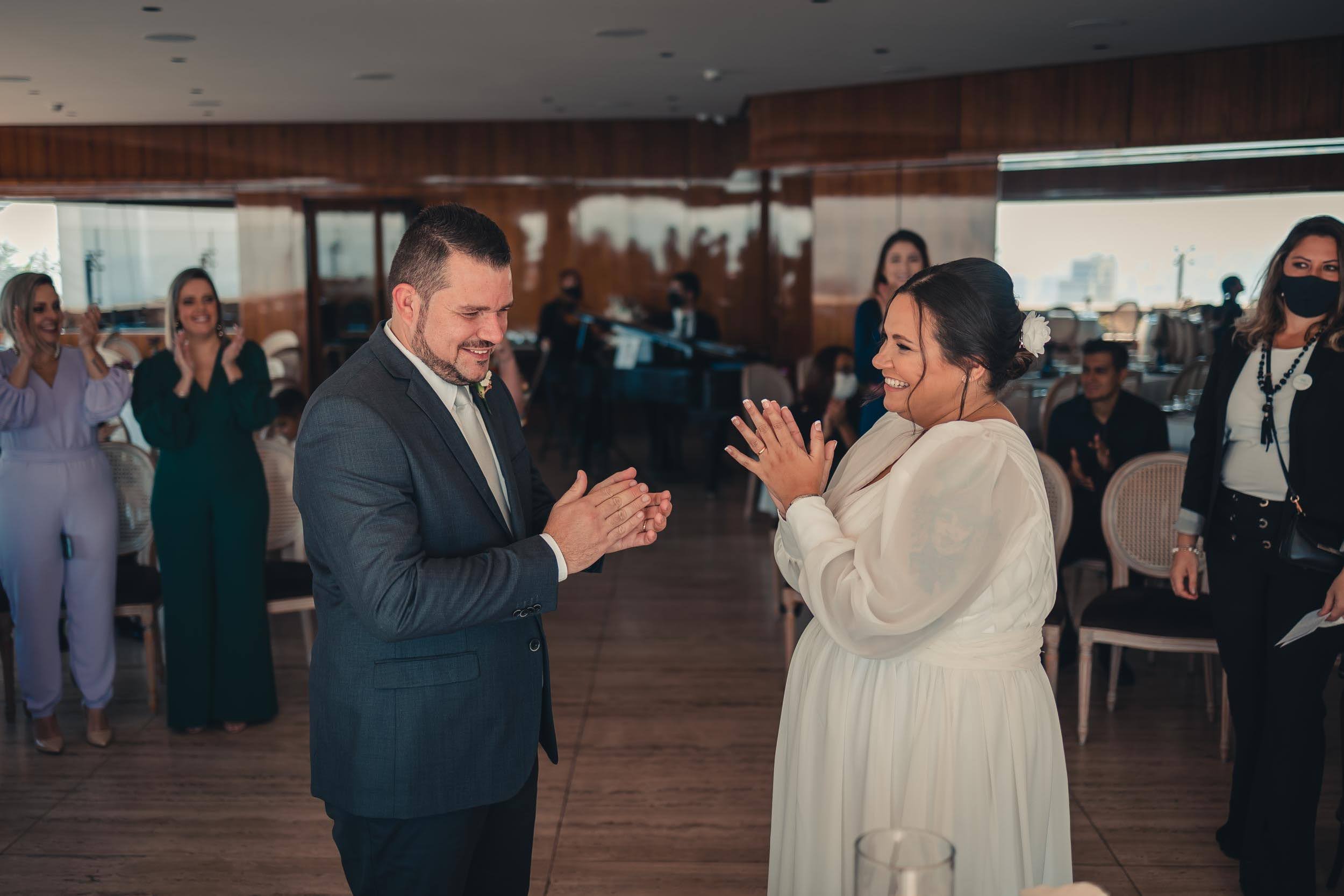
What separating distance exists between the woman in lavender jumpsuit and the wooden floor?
0.29 meters

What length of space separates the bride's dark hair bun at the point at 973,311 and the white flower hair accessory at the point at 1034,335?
0.23ft

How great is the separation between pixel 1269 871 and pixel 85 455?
4.17 m

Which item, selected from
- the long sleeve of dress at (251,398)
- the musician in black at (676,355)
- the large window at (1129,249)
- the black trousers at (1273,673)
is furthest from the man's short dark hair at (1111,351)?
the large window at (1129,249)

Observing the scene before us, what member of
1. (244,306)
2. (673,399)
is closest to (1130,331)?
(673,399)

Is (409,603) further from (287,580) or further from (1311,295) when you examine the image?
(287,580)

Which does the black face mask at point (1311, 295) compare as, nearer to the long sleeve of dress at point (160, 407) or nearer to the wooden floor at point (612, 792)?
the wooden floor at point (612, 792)

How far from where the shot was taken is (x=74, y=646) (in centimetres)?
420

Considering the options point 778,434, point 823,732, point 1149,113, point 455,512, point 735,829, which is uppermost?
point 1149,113

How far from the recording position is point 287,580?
462 centimetres

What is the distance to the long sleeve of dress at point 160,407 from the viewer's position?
4012 mm

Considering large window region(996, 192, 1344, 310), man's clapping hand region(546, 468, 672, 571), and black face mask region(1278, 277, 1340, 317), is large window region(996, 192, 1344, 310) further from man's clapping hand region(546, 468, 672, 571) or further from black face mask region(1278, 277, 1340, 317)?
man's clapping hand region(546, 468, 672, 571)

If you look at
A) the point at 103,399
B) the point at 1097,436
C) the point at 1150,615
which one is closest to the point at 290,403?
the point at 103,399

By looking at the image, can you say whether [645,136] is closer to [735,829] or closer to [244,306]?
[244,306]

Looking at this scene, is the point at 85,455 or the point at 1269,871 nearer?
the point at 1269,871
